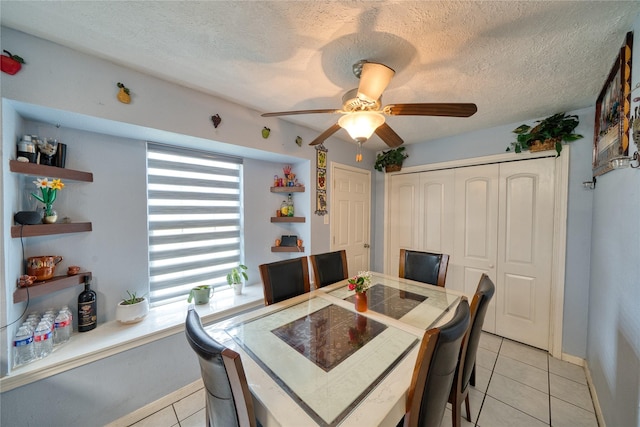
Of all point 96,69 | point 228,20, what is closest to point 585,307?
point 228,20

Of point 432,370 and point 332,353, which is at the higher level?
point 432,370

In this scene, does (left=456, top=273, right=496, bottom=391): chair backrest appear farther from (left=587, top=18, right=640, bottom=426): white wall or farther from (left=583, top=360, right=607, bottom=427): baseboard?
(left=583, top=360, right=607, bottom=427): baseboard

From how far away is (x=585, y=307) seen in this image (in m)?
2.08

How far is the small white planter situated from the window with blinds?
278 millimetres

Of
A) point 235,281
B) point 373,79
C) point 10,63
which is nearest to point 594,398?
point 373,79

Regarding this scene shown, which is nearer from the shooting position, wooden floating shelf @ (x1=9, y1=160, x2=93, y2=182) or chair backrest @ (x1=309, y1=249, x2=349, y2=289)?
wooden floating shelf @ (x1=9, y1=160, x2=93, y2=182)

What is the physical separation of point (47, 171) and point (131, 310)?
3.57ft

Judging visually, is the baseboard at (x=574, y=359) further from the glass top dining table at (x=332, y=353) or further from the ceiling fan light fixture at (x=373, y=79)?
the ceiling fan light fixture at (x=373, y=79)

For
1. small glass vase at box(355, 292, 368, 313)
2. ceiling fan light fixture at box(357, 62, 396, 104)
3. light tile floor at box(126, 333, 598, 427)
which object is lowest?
light tile floor at box(126, 333, 598, 427)

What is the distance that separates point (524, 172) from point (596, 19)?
5.28 ft

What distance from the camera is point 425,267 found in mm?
2238

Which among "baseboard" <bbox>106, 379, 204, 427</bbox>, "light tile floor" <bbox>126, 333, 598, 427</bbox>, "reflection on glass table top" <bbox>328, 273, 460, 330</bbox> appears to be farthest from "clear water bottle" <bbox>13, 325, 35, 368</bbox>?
"reflection on glass table top" <bbox>328, 273, 460, 330</bbox>

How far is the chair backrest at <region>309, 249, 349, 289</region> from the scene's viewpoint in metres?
2.11

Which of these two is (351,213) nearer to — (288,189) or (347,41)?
(288,189)
